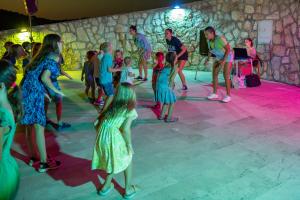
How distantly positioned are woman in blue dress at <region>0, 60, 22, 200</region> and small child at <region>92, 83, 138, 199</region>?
0.83m

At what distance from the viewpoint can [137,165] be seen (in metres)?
4.32

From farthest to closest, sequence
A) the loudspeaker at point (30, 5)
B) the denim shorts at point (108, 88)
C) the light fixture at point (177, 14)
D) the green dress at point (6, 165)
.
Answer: the light fixture at point (177, 14), the loudspeaker at point (30, 5), the denim shorts at point (108, 88), the green dress at point (6, 165)

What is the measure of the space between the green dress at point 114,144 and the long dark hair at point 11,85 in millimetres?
846

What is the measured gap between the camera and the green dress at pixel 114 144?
3.34m

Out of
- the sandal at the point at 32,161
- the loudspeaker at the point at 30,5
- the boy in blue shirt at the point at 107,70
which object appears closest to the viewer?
the sandal at the point at 32,161

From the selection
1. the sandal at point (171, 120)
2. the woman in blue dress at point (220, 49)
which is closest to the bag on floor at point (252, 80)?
the woman in blue dress at point (220, 49)

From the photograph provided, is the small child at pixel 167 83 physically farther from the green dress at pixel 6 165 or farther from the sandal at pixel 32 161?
the green dress at pixel 6 165

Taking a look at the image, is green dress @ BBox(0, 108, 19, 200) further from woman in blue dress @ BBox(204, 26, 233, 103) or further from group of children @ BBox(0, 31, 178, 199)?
woman in blue dress @ BBox(204, 26, 233, 103)

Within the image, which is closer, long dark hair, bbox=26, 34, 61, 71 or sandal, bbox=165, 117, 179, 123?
long dark hair, bbox=26, 34, 61, 71

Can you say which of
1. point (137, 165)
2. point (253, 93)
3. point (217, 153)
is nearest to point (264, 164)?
point (217, 153)

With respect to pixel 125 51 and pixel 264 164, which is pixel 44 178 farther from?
pixel 125 51

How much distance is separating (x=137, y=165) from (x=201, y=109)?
3032mm

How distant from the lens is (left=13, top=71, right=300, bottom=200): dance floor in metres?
3.69

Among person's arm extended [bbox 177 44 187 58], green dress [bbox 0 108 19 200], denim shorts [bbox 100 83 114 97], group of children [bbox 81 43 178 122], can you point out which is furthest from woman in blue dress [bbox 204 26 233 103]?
green dress [bbox 0 108 19 200]
